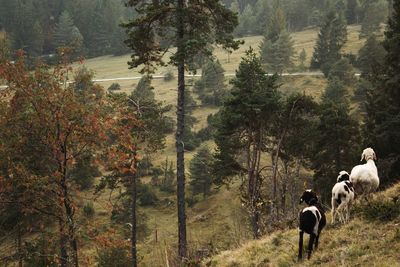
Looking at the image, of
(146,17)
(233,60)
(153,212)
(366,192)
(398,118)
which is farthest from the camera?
(233,60)

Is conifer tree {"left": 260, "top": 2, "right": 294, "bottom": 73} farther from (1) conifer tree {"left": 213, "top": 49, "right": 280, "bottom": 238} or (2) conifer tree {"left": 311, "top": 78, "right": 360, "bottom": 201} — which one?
(1) conifer tree {"left": 213, "top": 49, "right": 280, "bottom": 238}

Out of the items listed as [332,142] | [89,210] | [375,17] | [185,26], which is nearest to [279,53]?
[375,17]

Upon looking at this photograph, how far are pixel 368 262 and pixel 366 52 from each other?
61.3 meters

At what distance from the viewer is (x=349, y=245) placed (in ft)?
27.8

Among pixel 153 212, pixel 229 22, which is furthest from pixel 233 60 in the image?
pixel 229 22

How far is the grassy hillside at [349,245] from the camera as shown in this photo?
7844mm

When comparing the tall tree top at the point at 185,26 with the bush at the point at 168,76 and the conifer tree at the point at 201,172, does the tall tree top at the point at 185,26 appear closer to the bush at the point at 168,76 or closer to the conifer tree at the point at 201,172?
the conifer tree at the point at 201,172

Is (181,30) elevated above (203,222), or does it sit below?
above

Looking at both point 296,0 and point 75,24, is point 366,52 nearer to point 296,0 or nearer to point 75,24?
point 296,0

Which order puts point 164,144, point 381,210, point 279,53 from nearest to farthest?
point 381,210 < point 164,144 < point 279,53

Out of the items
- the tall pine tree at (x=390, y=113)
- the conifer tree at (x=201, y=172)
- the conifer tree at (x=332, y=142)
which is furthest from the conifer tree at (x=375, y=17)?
the tall pine tree at (x=390, y=113)

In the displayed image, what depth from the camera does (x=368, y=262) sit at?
24.8 feet

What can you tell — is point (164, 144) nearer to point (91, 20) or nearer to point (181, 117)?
point (181, 117)

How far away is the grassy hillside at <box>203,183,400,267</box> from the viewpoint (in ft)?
25.7
